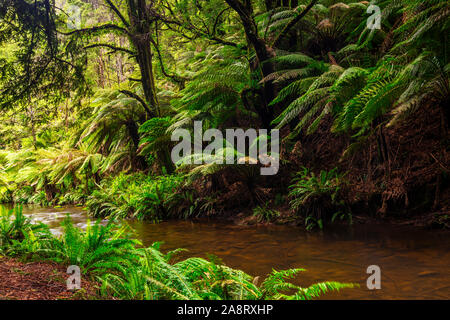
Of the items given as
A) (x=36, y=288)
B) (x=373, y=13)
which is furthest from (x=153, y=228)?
(x=373, y=13)

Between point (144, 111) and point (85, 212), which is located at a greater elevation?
point (144, 111)

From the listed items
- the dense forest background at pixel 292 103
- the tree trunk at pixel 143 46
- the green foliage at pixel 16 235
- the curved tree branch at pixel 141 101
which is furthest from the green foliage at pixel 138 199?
the green foliage at pixel 16 235

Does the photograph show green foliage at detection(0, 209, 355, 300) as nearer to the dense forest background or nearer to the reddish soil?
the reddish soil

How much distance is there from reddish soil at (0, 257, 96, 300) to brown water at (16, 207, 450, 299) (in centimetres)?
149

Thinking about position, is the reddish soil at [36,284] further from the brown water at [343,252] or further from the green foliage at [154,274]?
the brown water at [343,252]

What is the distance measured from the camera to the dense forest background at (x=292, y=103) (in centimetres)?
356

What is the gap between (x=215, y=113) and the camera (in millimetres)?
5602

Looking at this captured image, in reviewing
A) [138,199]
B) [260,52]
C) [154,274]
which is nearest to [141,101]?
[138,199]

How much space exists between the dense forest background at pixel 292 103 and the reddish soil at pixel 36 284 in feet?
9.48

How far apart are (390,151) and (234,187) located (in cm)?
238

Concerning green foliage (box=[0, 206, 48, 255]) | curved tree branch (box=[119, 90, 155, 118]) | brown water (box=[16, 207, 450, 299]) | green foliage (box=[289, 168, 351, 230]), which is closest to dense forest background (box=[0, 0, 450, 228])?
green foliage (box=[289, 168, 351, 230])

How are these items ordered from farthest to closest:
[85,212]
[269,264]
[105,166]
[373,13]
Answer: [105,166]
[85,212]
[373,13]
[269,264]

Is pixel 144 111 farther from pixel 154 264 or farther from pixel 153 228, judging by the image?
pixel 154 264

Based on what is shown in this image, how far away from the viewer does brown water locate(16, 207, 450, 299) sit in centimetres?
218
